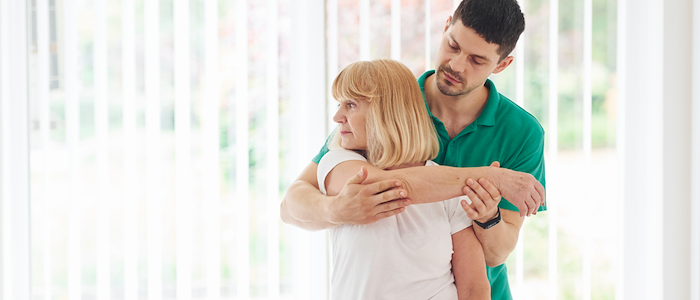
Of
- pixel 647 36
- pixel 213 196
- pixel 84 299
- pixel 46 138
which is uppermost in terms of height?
pixel 647 36

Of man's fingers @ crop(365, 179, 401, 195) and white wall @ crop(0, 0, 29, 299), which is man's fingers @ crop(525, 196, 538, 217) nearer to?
man's fingers @ crop(365, 179, 401, 195)

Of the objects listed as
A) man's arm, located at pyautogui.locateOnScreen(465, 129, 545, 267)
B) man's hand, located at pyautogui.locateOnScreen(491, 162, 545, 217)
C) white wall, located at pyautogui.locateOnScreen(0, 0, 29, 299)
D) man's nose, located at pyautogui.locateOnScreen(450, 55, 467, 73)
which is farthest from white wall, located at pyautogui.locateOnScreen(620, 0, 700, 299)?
white wall, located at pyautogui.locateOnScreen(0, 0, 29, 299)

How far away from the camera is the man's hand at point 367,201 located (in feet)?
3.02

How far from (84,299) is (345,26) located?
1895 millimetres

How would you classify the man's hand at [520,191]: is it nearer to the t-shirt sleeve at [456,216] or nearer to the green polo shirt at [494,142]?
the t-shirt sleeve at [456,216]

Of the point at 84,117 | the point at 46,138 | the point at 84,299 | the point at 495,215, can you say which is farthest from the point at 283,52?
the point at 84,299

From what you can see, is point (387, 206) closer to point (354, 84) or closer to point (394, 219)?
point (394, 219)

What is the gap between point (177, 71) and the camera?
2.01 m

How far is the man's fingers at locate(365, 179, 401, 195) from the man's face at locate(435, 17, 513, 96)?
1.54 ft

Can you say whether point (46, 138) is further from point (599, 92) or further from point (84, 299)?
point (599, 92)

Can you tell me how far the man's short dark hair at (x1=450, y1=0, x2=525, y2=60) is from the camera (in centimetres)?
121

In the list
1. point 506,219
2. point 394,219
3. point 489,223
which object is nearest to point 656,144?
point 506,219

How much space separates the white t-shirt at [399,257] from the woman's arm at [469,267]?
0.02 meters

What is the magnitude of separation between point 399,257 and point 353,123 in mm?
363
